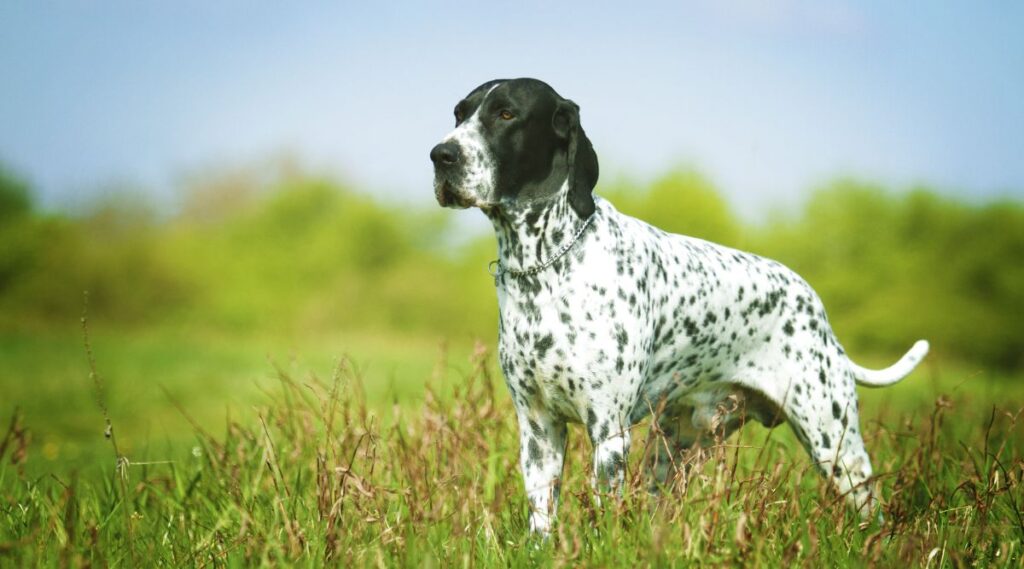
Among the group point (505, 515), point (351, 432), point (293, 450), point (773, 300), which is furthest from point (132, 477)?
point (773, 300)

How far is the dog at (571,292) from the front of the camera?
3.61m

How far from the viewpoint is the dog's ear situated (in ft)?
12.2

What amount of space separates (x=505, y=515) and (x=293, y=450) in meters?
1.53

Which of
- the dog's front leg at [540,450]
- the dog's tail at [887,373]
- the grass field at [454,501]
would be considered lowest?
the grass field at [454,501]

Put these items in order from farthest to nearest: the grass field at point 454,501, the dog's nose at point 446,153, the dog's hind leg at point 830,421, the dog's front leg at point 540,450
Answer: the dog's hind leg at point 830,421, the dog's front leg at point 540,450, the dog's nose at point 446,153, the grass field at point 454,501

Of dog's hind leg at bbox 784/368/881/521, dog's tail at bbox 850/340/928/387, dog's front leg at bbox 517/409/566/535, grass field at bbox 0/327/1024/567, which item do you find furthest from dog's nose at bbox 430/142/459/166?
dog's tail at bbox 850/340/928/387

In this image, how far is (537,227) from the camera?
3715 mm

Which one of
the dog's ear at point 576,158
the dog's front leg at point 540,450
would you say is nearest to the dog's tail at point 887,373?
the dog's front leg at point 540,450

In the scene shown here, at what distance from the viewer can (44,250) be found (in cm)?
1473

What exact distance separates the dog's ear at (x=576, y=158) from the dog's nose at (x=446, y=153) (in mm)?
490

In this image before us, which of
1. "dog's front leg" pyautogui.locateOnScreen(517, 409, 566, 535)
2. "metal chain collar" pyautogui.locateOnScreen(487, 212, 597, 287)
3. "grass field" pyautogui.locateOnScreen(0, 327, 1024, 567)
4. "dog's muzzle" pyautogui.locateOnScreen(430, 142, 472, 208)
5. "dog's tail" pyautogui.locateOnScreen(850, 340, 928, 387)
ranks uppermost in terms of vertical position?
"dog's muzzle" pyautogui.locateOnScreen(430, 142, 472, 208)

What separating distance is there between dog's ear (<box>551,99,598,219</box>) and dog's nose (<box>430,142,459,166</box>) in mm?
490

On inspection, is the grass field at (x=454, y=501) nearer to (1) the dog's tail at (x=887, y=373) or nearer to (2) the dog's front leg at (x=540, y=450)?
(2) the dog's front leg at (x=540, y=450)

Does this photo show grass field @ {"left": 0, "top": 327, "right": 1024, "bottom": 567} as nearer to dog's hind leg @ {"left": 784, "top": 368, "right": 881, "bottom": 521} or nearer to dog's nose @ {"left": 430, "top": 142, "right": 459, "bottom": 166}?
dog's hind leg @ {"left": 784, "top": 368, "right": 881, "bottom": 521}
